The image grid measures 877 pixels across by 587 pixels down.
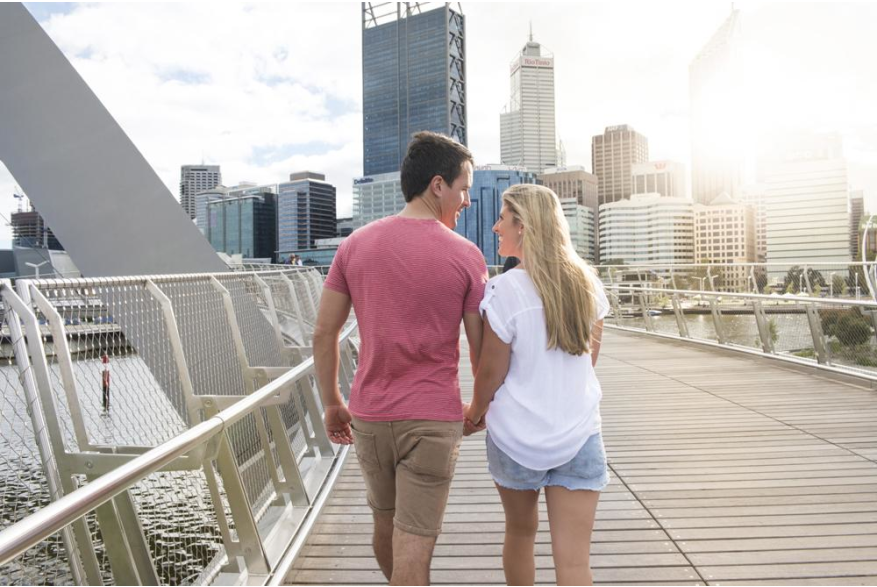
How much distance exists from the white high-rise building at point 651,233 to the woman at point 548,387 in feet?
373

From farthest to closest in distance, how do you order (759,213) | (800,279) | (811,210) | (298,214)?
(759,213)
(298,214)
(811,210)
(800,279)

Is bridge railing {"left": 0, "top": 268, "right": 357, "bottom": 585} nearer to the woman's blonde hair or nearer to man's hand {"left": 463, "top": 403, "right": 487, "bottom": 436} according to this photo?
man's hand {"left": 463, "top": 403, "right": 487, "bottom": 436}

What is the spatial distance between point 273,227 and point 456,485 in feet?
452

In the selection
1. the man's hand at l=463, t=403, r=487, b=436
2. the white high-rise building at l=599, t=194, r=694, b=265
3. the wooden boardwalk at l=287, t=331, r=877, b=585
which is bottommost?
the wooden boardwalk at l=287, t=331, r=877, b=585

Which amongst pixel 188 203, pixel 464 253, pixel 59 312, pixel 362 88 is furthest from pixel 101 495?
pixel 188 203

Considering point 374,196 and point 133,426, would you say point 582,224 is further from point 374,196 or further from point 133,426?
point 133,426

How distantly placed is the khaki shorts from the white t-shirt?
0.18 m

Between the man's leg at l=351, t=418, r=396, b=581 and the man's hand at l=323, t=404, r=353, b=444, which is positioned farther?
the man's hand at l=323, t=404, r=353, b=444

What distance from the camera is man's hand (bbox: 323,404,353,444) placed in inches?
81.3

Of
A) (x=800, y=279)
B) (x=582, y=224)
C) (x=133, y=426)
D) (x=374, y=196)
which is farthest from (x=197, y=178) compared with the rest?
(x=133, y=426)

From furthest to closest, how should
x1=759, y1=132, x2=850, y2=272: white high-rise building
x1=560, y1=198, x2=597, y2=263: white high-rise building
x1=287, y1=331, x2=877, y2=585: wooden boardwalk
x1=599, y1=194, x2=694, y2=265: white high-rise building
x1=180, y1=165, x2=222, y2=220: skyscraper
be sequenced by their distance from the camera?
x1=180, y1=165, x2=222, y2=220: skyscraper, x1=560, y1=198, x2=597, y2=263: white high-rise building, x1=599, y1=194, x2=694, y2=265: white high-rise building, x1=759, y1=132, x2=850, y2=272: white high-rise building, x1=287, y1=331, x2=877, y2=585: wooden boardwalk

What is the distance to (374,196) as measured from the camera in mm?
127750

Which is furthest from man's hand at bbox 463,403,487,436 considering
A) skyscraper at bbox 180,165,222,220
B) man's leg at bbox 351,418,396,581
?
skyscraper at bbox 180,165,222,220

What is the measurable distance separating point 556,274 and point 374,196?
127989mm
